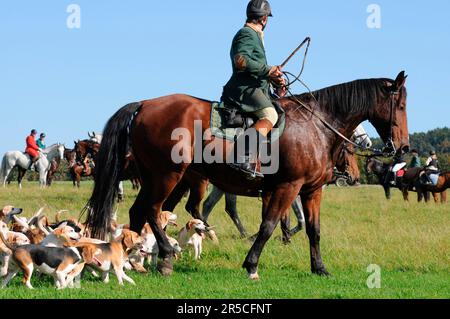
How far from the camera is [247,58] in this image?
8945 mm

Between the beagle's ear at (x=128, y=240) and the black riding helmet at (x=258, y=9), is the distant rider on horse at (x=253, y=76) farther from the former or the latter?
the beagle's ear at (x=128, y=240)

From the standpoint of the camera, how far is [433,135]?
100812 mm

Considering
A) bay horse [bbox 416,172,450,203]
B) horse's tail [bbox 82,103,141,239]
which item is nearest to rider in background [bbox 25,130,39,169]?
bay horse [bbox 416,172,450,203]

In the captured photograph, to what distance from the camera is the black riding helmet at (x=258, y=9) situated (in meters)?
9.12

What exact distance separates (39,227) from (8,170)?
68.7 ft

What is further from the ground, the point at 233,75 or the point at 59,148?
the point at 233,75

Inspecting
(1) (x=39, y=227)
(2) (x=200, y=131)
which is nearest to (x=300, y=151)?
(2) (x=200, y=131)

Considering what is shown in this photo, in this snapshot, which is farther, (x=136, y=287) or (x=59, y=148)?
(x=59, y=148)

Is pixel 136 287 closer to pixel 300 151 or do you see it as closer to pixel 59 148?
pixel 300 151

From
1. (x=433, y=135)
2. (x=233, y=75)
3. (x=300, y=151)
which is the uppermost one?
(x=233, y=75)

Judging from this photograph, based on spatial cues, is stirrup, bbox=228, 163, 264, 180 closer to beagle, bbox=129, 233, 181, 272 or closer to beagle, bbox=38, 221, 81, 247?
beagle, bbox=129, 233, 181, 272

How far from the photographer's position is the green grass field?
25.7ft

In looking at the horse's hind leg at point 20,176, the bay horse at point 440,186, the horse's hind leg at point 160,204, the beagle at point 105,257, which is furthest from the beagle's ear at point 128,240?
the bay horse at point 440,186
